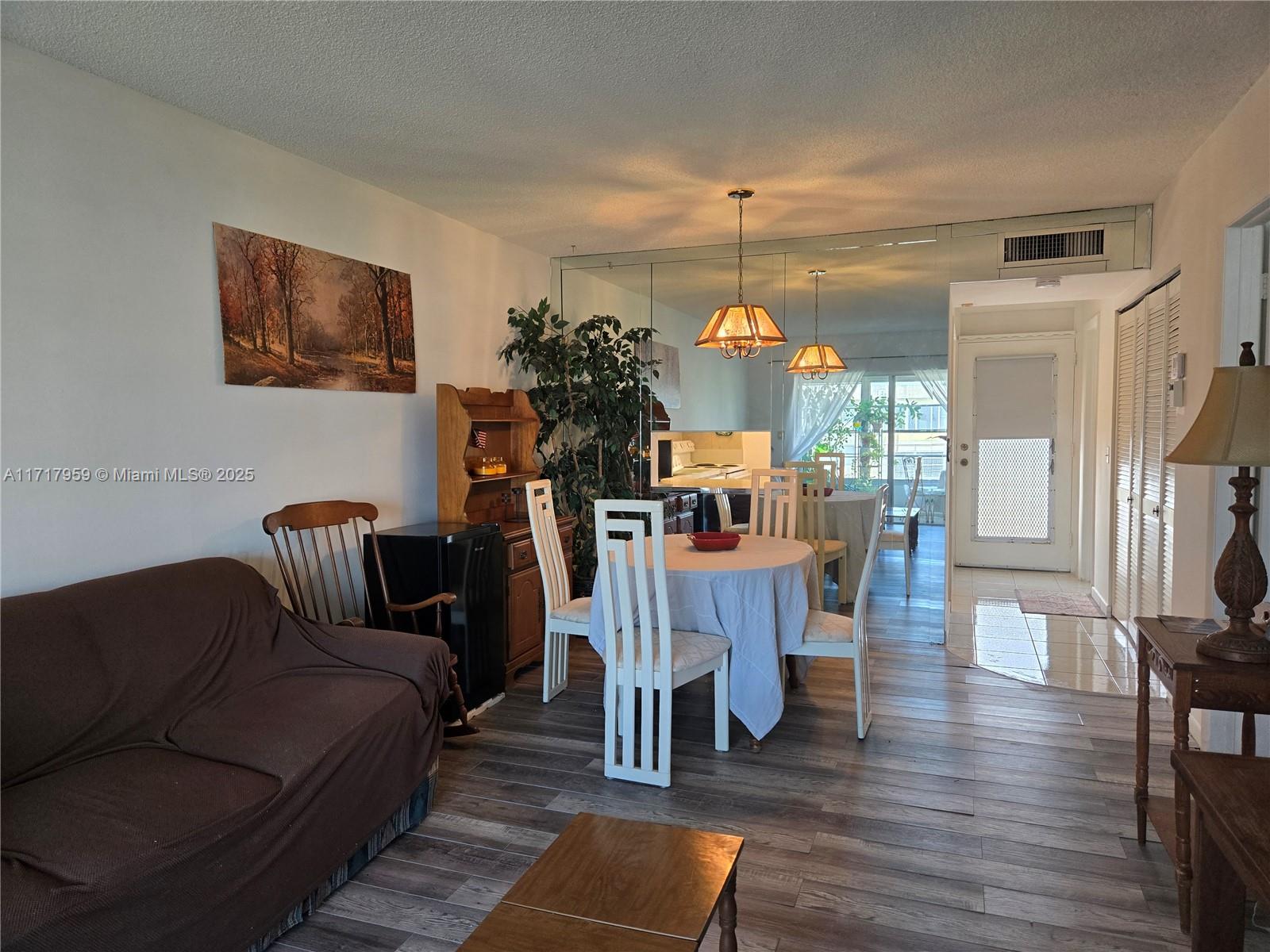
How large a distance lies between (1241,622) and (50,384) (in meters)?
3.71

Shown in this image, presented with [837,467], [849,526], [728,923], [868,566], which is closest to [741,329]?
[868,566]

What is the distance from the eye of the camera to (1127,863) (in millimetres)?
2506

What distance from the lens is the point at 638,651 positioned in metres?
3.31

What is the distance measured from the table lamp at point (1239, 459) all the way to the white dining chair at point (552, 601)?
2.37 m

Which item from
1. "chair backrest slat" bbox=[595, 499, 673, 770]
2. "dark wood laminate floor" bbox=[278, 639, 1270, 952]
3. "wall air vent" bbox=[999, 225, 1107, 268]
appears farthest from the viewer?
"wall air vent" bbox=[999, 225, 1107, 268]

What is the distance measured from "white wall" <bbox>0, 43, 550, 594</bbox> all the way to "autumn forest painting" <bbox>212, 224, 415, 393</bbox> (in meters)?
0.06

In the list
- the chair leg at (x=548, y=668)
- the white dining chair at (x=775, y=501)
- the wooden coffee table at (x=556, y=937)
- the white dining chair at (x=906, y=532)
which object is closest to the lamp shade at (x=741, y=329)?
the white dining chair at (x=775, y=501)

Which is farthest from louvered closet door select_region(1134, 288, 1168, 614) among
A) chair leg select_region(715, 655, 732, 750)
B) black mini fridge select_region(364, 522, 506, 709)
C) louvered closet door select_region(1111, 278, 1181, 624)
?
black mini fridge select_region(364, 522, 506, 709)

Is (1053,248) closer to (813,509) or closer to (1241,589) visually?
(813,509)

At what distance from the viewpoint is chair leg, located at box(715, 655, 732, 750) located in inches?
134

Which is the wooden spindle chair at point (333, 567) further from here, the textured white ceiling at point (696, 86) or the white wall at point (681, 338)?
the white wall at point (681, 338)

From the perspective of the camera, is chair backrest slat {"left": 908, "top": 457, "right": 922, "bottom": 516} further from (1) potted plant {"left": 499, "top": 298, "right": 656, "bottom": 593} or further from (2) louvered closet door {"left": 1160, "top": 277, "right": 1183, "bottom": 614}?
(1) potted plant {"left": 499, "top": 298, "right": 656, "bottom": 593}

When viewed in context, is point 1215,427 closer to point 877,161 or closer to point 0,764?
point 877,161

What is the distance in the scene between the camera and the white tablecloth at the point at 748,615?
3395mm
